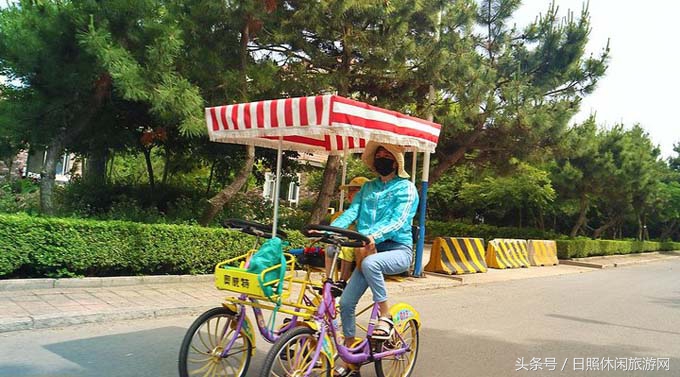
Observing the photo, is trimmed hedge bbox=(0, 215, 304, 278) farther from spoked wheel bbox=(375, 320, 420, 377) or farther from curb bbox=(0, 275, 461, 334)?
spoked wheel bbox=(375, 320, 420, 377)

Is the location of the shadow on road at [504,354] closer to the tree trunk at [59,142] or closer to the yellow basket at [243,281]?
the yellow basket at [243,281]

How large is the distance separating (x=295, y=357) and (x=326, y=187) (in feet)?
32.1

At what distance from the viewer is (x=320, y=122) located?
448cm

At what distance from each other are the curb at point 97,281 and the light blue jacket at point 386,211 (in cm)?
556

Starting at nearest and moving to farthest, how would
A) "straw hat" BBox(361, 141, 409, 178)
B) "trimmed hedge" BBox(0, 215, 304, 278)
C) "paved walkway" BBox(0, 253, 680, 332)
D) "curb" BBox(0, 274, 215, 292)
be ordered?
"straw hat" BBox(361, 141, 409, 178)
"paved walkway" BBox(0, 253, 680, 332)
"curb" BBox(0, 274, 215, 292)
"trimmed hedge" BBox(0, 215, 304, 278)

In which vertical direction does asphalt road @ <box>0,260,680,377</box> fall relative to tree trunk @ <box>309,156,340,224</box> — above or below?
below

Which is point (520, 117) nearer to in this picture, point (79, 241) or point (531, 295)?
point (531, 295)

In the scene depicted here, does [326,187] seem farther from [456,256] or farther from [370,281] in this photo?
[370,281]

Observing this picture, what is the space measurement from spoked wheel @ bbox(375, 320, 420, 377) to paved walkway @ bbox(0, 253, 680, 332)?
361cm

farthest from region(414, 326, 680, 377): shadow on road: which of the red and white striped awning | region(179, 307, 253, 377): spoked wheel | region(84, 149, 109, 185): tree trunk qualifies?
region(84, 149, 109, 185): tree trunk

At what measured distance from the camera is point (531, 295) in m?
12.0

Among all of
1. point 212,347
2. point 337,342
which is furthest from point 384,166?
point 212,347

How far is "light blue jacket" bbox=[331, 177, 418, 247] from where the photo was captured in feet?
14.4

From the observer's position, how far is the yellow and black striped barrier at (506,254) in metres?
18.0
